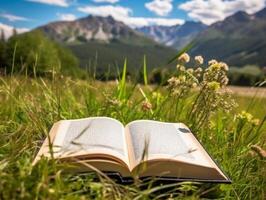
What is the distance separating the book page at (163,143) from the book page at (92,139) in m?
0.07

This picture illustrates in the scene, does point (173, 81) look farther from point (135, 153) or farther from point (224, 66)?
point (135, 153)

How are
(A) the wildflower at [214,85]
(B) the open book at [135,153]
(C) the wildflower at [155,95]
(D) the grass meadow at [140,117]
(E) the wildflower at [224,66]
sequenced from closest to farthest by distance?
(D) the grass meadow at [140,117] → (B) the open book at [135,153] → (A) the wildflower at [214,85] → (E) the wildflower at [224,66] → (C) the wildflower at [155,95]

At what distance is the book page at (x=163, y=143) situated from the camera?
203 centimetres

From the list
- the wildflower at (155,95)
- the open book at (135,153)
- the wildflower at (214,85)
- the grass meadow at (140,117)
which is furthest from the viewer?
the wildflower at (155,95)

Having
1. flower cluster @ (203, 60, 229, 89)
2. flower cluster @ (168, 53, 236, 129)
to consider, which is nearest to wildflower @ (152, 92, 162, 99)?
flower cluster @ (168, 53, 236, 129)

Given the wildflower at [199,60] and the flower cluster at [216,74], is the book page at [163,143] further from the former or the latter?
the wildflower at [199,60]

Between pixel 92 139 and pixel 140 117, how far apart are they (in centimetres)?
140

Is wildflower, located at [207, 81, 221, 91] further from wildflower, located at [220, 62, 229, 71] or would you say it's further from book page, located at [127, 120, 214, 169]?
book page, located at [127, 120, 214, 169]

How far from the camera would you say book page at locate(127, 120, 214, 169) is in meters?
2.03

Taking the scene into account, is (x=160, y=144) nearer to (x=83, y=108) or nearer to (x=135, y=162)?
(x=135, y=162)

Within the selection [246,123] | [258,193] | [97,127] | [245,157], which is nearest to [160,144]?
[97,127]

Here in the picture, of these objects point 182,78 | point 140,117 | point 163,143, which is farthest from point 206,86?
point 163,143

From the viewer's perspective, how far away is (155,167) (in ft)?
6.63

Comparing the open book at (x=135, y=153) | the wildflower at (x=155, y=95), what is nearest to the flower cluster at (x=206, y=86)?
the wildflower at (x=155, y=95)
